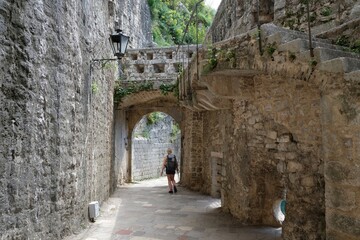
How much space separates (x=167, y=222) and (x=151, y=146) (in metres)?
11.6

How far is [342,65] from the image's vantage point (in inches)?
120

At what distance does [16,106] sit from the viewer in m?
3.70

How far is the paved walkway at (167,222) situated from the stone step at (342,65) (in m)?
3.14

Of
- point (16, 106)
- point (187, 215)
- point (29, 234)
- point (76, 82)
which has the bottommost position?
point (187, 215)

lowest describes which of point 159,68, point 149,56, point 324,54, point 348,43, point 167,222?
point 167,222

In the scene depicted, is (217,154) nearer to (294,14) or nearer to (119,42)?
(119,42)

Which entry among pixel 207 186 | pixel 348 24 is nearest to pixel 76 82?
pixel 348 24

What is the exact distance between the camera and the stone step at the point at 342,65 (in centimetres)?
303

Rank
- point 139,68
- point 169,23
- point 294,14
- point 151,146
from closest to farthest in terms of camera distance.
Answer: point 294,14 < point 139,68 < point 151,146 < point 169,23

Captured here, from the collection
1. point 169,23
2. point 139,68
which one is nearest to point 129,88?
point 139,68

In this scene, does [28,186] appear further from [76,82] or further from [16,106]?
[76,82]

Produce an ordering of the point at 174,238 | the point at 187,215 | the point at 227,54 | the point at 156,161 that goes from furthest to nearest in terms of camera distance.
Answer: the point at 156,161 < the point at 187,215 < the point at 174,238 < the point at 227,54

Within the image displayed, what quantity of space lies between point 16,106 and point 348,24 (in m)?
3.70

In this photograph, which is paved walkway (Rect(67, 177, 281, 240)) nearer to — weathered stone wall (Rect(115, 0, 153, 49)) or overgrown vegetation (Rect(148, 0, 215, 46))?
weathered stone wall (Rect(115, 0, 153, 49))
